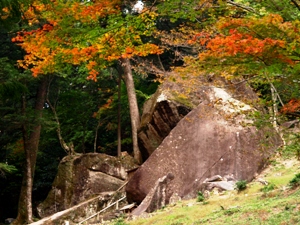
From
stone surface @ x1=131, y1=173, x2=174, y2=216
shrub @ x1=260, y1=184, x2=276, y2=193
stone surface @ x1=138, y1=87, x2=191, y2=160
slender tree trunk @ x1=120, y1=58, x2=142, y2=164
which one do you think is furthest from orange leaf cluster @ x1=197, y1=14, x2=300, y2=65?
slender tree trunk @ x1=120, y1=58, x2=142, y2=164

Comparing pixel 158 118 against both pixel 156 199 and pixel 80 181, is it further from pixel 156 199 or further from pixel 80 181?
pixel 156 199

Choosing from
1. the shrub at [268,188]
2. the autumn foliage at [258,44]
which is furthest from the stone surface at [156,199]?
the autumn foliage at [258,44]

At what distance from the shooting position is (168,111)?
52.6ft

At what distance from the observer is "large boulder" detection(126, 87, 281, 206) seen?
43.1 feet

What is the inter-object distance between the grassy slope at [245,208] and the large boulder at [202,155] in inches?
36.8

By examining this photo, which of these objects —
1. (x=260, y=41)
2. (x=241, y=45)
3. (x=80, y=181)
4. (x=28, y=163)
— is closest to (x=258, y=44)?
(x=260, y=41)

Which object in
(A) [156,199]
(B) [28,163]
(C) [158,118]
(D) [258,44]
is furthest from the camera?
(B) [28,163]

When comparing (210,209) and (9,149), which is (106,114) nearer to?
(9,149)

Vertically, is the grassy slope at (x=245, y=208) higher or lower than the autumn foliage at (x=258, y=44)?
lower

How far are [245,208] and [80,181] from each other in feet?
31.4

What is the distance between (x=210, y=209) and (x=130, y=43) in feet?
17.0

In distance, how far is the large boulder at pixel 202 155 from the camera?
1313 cm

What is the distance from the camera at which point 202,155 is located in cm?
1368

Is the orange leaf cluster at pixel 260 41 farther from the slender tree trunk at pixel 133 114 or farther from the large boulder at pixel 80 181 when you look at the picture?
the slender tree trunk at pixel 133 114
